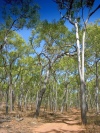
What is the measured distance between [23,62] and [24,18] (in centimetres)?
1194

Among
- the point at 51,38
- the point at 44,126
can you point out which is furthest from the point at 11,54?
the point at 44,126

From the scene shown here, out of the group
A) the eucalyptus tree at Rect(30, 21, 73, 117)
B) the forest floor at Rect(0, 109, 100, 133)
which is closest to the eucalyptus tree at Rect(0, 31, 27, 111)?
the eucalyptus tree at Rect(30, 21, 73, 117)

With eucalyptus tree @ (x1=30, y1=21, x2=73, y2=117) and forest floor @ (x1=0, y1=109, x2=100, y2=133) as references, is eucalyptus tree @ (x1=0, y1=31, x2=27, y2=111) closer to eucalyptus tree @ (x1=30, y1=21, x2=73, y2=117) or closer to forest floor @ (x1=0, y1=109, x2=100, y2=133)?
eucalyptus tree @ (x1=30, y1=21, x2=73, y2=117)

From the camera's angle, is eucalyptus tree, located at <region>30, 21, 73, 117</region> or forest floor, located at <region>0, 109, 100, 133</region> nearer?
forest floor, located at <region>0, 109, 100, 133</region>

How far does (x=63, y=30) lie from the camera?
2531cm

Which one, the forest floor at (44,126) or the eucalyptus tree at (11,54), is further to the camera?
the eucalyptus tree at (11,54)

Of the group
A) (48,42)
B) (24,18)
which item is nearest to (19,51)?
(48,42)

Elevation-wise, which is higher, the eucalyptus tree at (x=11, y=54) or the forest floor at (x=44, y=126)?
the eucalyptus tree at (x=11, y=54)

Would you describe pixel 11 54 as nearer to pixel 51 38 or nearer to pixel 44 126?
pixel 51 38

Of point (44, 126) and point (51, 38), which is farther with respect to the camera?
point (51, 38)

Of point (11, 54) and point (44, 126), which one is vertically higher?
point (11, 54)

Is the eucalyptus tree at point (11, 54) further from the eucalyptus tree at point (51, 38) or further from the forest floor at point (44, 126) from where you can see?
the forest floor at point (44, 126)

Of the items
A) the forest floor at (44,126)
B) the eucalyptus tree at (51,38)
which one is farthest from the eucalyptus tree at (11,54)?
the forest floor at (44,126)

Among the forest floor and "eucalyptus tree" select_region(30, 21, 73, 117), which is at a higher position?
"eucalyptus tree" select_region(30, 21, 73, 117)
